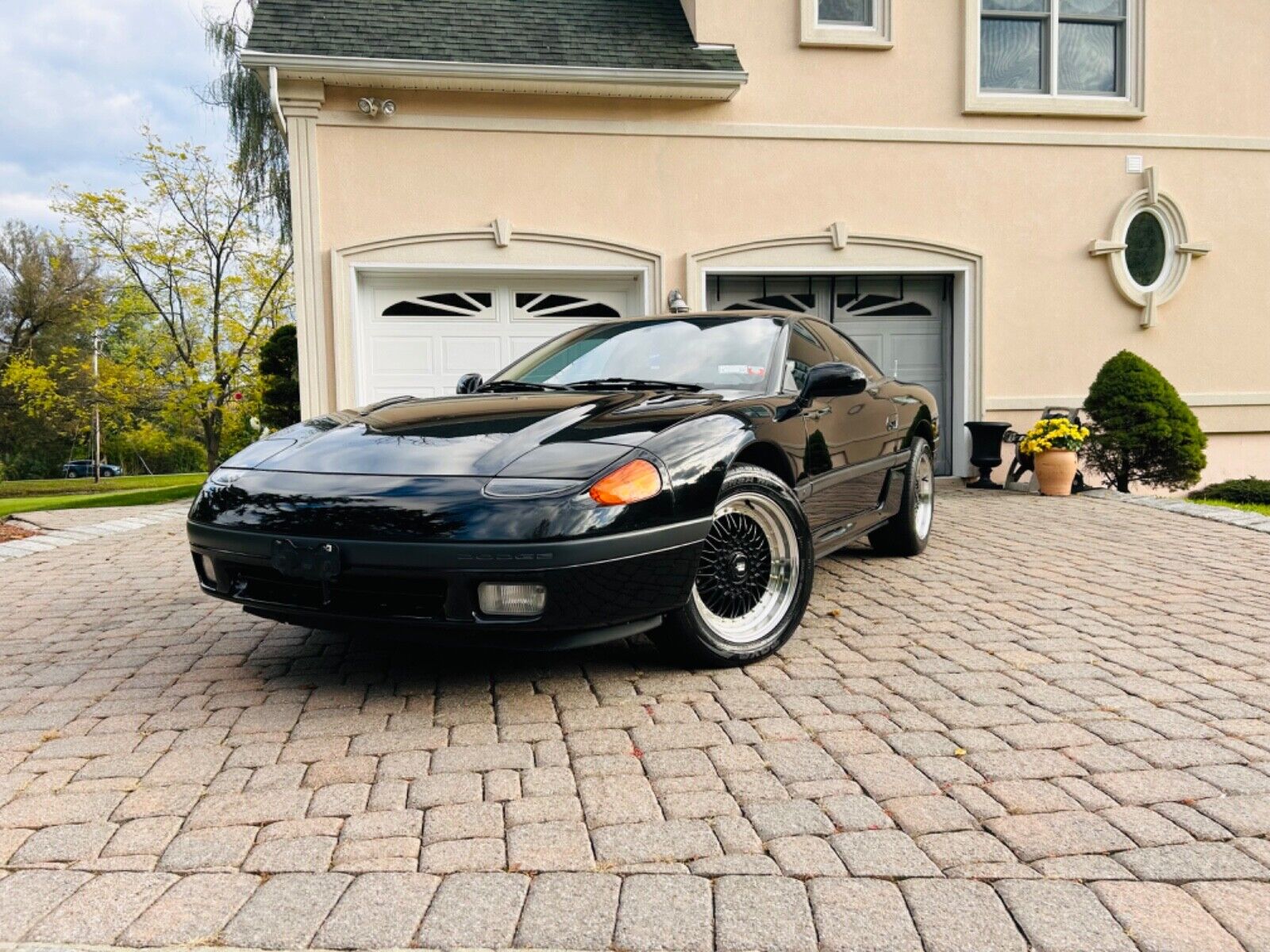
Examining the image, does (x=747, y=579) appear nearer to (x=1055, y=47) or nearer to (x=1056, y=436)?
(x=1056, y=436)

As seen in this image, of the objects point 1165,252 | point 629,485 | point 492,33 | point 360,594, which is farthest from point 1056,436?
point 360,594

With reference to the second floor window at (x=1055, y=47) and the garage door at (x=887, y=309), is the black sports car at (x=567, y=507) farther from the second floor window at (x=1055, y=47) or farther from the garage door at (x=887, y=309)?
the second floor window at (x=1055, y=47)

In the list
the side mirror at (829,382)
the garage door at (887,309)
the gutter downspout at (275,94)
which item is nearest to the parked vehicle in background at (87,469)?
the gutter downspout at (275,94)

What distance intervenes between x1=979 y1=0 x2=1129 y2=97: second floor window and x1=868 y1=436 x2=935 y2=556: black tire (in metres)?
6.82

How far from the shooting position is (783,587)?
3.83 m

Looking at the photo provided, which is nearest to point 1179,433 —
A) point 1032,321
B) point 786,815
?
point 1032,321

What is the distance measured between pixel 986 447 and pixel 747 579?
7.53 meters

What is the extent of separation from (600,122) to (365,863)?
8964 mm

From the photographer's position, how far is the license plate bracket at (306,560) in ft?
10.0

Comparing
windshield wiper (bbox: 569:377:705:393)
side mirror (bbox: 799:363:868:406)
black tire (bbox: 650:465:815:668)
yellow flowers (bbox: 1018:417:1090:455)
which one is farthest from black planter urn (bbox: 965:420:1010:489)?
black tire (bbox: 650:465:815:668)

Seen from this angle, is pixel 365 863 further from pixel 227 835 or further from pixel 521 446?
pixel 521 446

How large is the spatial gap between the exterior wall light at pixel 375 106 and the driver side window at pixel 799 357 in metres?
6.34

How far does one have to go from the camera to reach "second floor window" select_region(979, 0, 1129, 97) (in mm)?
10828

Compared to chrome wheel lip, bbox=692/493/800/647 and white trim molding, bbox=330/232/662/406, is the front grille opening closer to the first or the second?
chrome wheel lip, bbox=692/493/800/647
